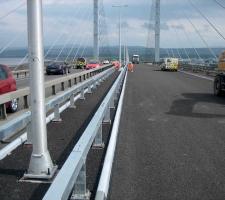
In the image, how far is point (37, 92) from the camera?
6223 mm

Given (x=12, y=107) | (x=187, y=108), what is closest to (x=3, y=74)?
(x=12, y=107)

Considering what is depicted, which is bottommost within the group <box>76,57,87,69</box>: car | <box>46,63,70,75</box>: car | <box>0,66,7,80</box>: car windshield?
<box>76,57,87,69</box>: car

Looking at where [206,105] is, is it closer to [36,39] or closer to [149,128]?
[149,128]

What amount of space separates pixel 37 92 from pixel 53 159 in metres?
1.64

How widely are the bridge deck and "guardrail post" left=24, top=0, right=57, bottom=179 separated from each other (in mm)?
296

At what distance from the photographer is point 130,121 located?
12.2 meters

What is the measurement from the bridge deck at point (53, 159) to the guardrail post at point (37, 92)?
0.30 m

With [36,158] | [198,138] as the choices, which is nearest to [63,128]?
[198,138]

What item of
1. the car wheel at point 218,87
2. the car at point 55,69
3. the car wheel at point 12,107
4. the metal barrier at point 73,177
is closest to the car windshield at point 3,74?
the car wheel at point 12,107

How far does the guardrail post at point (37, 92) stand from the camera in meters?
6.08

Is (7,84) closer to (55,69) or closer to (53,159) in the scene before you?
(53,159)

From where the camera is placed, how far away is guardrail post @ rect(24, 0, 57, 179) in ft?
20.0

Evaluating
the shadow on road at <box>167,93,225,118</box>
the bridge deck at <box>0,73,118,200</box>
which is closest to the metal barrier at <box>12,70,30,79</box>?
the shadow on road at <box>167,93,225,118</box>

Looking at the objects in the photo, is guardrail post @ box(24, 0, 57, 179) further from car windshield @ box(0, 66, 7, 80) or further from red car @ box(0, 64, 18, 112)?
car windshield @ box(0, 66, 7, 80)
